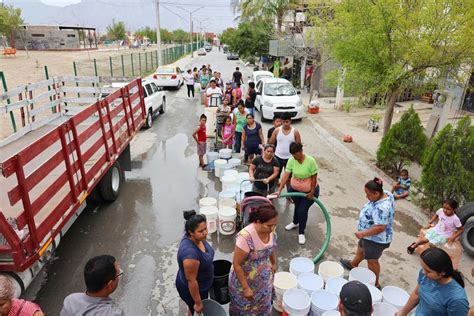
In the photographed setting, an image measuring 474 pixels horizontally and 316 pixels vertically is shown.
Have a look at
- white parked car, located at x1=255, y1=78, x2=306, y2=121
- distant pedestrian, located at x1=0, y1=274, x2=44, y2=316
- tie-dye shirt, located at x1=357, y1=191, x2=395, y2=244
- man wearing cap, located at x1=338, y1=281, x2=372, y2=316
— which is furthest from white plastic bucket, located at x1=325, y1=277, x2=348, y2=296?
white parked car, located at x1=255, y1=78, x2=306, y2=121

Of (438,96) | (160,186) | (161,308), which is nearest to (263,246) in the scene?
(161,308)

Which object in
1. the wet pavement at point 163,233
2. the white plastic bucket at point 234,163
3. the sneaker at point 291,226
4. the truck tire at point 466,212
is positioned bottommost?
the wet pavement at point 163,233

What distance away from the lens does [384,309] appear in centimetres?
361

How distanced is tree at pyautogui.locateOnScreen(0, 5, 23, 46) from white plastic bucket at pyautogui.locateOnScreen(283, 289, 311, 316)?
179 ft

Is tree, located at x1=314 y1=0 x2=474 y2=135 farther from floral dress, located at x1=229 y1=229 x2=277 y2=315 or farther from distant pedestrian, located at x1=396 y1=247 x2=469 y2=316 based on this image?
floral dress, located at x1=229 y1=229 x2=277 y2=315

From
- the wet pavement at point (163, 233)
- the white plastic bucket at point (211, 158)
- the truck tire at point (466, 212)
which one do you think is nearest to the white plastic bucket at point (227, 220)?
the wet pavement at point (163, 233)

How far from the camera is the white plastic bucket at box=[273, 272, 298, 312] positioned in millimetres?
3988

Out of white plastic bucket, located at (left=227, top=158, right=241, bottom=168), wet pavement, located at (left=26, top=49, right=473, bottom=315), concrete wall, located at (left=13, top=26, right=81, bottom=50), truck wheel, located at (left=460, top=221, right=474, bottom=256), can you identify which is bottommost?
wet pavement, located at (left=26, top=49, right=473, bottom=315)

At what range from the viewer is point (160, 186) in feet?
24.8

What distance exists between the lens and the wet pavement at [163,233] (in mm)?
4402

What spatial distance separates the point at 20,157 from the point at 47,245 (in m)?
1.04

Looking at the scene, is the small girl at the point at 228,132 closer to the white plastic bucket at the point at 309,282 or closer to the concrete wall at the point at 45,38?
the white plastic bucket at the point at 309,282

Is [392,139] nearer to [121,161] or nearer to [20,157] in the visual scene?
[121,161]

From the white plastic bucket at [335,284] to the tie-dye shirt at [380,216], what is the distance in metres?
0.63
